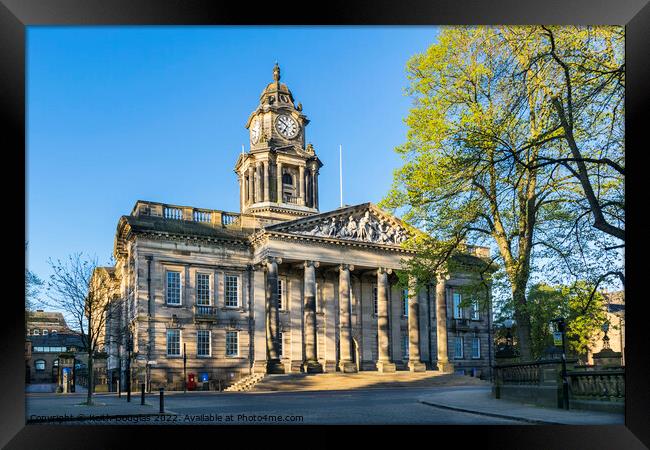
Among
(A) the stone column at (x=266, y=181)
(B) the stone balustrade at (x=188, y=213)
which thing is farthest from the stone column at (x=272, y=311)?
(A) the stone column at (x=266, y=181)

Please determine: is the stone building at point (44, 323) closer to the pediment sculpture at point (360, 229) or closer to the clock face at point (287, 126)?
the pediment sculpture at point (360, 229)

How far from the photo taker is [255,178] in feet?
163

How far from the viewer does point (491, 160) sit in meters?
19.4

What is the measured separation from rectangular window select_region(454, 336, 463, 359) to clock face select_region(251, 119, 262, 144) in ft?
71.9

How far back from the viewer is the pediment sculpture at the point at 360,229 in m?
42.5

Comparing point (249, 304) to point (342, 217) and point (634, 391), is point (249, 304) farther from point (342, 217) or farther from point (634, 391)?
point (634, 391)

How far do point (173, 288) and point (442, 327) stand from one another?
18921 millimetres

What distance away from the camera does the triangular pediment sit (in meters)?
41.6

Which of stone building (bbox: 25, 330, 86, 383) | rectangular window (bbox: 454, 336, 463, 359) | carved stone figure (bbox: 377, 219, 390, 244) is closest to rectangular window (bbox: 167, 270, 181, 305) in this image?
stone building (bbox: 25, 330, 86, 383)

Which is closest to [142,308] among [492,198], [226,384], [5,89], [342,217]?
[226,384]

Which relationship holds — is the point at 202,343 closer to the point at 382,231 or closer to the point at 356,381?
the point at 356,381

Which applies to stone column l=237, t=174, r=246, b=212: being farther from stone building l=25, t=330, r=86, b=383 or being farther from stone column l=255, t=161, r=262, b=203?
stone building l=25, t=330, r=86, b=383

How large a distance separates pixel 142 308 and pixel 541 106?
26.2 metres
